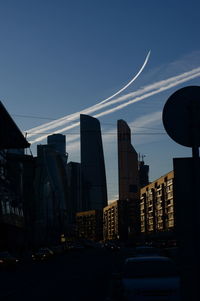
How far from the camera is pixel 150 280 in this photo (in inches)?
559

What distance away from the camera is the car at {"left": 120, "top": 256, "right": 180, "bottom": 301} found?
13.6m

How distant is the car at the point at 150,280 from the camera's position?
1365 cm

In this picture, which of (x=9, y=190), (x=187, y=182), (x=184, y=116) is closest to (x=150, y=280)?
A: (x=187, y=182)

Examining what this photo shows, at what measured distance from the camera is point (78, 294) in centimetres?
2052

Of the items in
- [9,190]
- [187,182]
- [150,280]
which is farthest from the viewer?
[9,190]

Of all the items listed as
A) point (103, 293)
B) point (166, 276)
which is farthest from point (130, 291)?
point (103, 293)

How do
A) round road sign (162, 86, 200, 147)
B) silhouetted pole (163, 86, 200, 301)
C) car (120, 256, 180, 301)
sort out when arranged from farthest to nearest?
car (120, 256, 180, 301)
round road sign (162, 86, 200, 147)
silhouetted pole (163, 86, 200, 301)

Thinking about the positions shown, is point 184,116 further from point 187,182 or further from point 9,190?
point 9,190

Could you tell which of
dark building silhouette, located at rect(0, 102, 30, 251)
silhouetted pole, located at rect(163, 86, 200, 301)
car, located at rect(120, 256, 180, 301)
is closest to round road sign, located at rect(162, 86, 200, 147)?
silhouetted pole, located at rect(163, 86, 200, 301)

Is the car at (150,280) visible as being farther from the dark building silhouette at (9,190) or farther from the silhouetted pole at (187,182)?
the dark building silhouette at (9,190)

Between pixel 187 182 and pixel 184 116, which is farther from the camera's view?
pixel 184 116

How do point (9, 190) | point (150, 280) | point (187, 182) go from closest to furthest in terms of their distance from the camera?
point (187, 182) < point (150, 280) < point (9, 190)

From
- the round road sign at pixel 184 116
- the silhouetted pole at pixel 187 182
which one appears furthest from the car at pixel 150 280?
the round road sign at pixel 184 116

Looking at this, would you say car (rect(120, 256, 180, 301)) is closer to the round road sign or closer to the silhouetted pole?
the silhouetted pole
